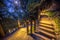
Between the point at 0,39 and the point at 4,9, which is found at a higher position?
the point at 4,9

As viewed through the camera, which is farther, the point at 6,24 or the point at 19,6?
the point at 19,6

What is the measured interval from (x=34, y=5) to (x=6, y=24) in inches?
101

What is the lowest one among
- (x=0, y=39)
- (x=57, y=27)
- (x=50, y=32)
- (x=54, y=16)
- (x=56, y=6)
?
(x=0, y=39)

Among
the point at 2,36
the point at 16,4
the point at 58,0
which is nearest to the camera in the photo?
the point at 58,0

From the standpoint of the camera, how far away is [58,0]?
15.4ft

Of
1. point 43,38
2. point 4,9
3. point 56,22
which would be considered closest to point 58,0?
point 56,22

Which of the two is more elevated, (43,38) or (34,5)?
(34,5)

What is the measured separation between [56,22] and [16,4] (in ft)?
19.2

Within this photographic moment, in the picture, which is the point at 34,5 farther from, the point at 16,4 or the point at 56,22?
the point at 16,4

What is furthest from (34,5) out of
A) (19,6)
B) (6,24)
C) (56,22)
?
(19,6)

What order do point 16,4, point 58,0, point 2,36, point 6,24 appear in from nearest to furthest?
point 58,0 < point 2,36 < point 6,24 < point 16,4

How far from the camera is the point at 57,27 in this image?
4.39 meters

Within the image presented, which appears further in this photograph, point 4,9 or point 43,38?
point 4,9

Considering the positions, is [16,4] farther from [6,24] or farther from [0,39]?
[0,39]
